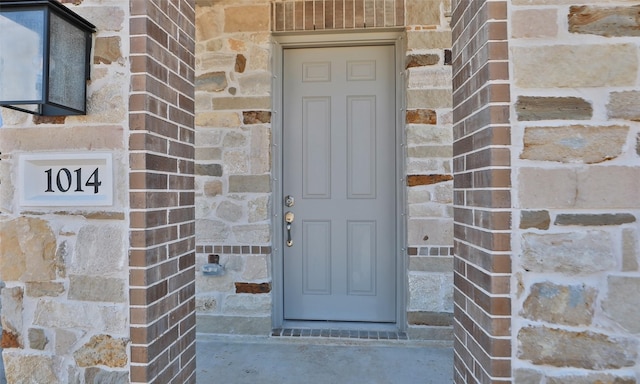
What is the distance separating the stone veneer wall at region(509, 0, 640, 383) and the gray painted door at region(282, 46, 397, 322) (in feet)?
5.87

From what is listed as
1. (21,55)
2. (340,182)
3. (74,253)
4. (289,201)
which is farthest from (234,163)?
(21,55)

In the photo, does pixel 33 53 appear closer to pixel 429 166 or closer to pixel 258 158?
pixel 258 158

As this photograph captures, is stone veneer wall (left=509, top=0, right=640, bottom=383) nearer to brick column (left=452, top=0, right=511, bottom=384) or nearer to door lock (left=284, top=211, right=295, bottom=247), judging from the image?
brick column (left=452, top=0, right=511, bottom=384)

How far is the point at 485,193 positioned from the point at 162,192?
116cm

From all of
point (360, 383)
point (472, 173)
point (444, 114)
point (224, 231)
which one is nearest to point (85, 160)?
point (472, 173)

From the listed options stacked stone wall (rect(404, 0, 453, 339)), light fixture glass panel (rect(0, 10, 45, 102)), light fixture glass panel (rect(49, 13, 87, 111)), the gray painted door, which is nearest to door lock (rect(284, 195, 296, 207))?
the gray painted door

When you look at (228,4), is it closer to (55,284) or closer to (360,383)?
(55,284)

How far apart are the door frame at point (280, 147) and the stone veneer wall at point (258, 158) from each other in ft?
0.25

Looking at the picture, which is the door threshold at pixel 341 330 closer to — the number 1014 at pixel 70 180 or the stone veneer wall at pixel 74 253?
the stone veneer wall at pixel 74 253

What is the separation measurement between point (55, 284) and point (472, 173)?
5.13ft

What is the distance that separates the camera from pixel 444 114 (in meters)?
3.03

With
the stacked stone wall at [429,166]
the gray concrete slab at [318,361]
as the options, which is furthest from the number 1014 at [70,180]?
the stacked stone wall at [429,166]

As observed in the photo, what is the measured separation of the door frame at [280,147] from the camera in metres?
3.12

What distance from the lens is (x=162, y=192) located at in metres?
1.66
